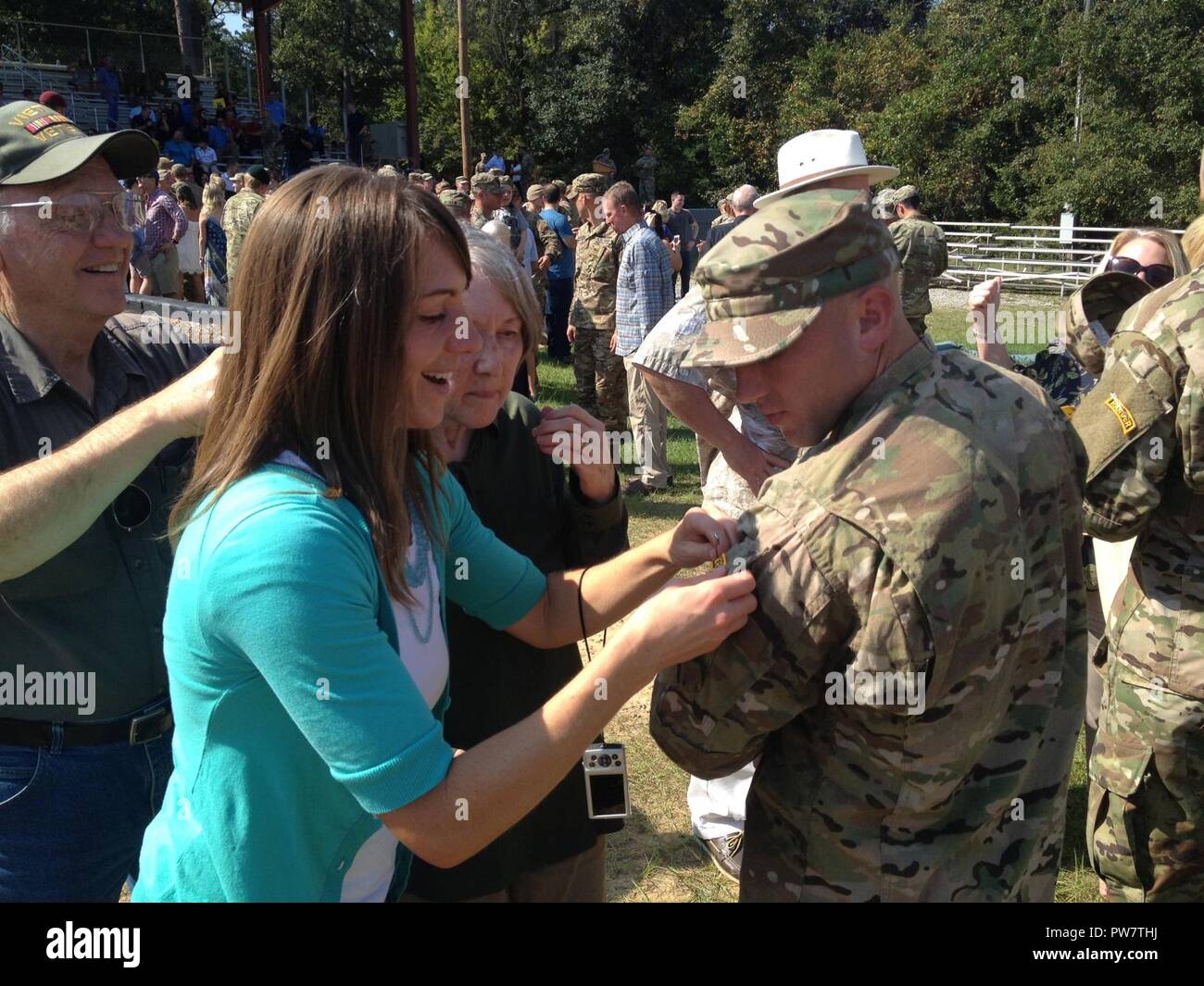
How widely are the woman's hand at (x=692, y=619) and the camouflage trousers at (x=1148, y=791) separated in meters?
1.95

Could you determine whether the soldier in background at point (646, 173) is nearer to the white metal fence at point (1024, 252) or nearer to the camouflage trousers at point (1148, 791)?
the white metal fence at point (1024, 252)

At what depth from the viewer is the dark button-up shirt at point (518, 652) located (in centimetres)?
234

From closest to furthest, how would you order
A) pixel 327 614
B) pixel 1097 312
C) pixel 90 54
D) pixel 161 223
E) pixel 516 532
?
pixel 327 614
pixel 516 532
pixel 1097 312
pixel 161 223
pixel 90 54

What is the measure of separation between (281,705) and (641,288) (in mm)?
7886

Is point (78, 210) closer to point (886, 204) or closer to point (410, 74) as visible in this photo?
point (886, 204)

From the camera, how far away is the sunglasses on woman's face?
4.30m

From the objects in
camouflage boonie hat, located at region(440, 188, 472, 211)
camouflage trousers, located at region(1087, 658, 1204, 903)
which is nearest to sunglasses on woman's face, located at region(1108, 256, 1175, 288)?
camouflage trousers, located at region(1087, 658, 1204, 903)

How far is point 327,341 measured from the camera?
159 cm

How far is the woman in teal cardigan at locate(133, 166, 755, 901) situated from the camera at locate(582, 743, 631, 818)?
0.81 m

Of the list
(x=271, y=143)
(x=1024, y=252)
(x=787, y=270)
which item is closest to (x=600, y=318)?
(x=787, y=270)
